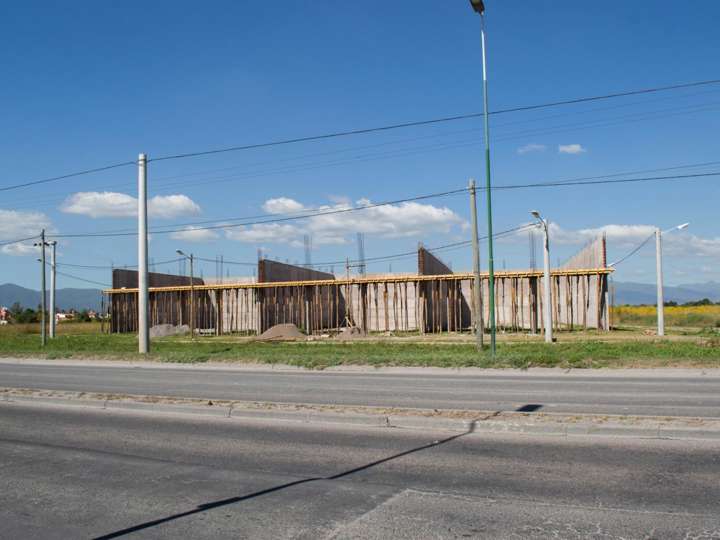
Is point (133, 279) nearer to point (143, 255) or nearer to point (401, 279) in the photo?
point (401, 279)

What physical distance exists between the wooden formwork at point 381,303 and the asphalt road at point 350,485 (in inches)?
1165

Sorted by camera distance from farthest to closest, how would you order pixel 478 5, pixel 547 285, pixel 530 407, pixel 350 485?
pixel 547 285 < pixel 478 5 < pixel 530 407 < pixel 350 485

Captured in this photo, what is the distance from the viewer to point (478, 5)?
65.7ft

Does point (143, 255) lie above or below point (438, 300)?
above

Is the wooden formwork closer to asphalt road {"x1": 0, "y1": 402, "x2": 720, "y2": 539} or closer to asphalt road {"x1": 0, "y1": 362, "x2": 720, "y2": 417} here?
asphalt road {"x1": 0, "y1": 362, "x2": 720, "y2": 417}

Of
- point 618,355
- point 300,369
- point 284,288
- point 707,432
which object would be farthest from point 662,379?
point 284,288

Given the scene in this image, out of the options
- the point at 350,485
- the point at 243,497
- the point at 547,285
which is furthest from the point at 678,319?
the point at 243,497

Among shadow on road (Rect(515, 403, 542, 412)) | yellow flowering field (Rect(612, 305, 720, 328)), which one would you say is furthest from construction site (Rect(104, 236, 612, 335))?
shadow on road (Rect(515, 403, 542, 412))

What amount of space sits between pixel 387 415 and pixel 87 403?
584 centimetres

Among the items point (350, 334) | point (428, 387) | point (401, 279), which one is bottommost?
point (428, 387)

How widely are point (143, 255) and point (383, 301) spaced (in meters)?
20.5

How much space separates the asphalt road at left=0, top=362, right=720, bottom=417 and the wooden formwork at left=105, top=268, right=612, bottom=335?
20.1m

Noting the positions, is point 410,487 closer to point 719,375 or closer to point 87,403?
point 87,403

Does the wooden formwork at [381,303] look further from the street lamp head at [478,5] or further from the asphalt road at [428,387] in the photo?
the asphalt road at [428,387]
